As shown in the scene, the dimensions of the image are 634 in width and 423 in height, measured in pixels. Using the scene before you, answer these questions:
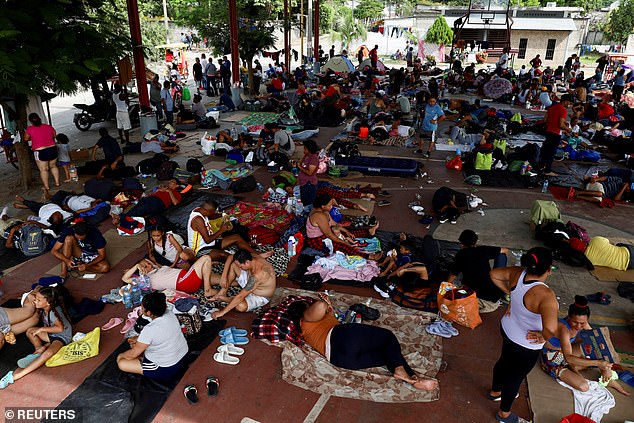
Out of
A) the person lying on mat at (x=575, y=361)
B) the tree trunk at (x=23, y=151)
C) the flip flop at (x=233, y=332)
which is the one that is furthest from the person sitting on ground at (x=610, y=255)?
the tree trunk at (x=23, y=151)

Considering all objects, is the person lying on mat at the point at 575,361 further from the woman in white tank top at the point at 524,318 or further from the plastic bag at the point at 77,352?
the plastic bag at the point at 77,352

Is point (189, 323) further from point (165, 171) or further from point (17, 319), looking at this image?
point (165, 171)

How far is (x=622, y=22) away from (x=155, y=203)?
50263 mm

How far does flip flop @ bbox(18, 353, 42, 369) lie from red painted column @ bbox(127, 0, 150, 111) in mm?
9949

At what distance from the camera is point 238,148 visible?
1374 centimetres

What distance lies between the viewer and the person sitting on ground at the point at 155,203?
9.22 m

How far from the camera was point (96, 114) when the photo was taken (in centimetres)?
1688

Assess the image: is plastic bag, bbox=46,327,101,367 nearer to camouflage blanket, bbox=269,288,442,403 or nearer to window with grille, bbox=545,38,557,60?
camouflage blanket, bbox=269,288,442,403

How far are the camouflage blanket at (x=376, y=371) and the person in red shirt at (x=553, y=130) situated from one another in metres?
7.27

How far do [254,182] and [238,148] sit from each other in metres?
3.12

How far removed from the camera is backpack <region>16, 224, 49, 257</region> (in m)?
7.94

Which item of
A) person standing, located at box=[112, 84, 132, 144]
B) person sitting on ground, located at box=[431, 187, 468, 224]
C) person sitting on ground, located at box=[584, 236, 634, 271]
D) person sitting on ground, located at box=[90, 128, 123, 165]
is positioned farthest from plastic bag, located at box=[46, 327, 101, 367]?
person standing, located at box=[112, 84, 132, 144]

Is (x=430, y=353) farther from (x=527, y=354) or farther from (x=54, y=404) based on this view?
(x=54, y=404)

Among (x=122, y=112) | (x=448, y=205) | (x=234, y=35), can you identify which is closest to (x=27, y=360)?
(x=448, y=205)
